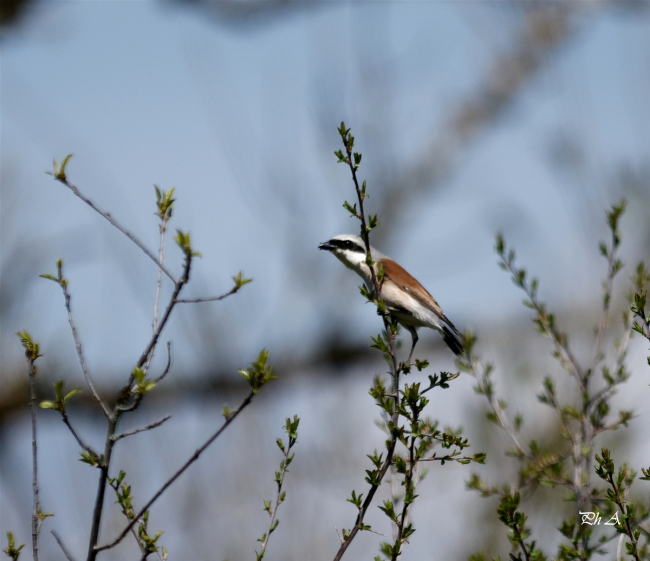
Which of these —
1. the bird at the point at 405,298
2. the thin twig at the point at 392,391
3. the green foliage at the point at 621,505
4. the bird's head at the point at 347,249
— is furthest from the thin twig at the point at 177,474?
the bird's head at the point at 347,249

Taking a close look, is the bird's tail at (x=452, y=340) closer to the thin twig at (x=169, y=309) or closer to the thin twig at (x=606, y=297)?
the thin twig at (x=606, y=297)

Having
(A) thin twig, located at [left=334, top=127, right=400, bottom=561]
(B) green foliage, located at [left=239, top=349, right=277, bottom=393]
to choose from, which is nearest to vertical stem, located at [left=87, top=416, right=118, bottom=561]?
(B) green foliage, located at [left=239, top=349, right=277, bottom=393]

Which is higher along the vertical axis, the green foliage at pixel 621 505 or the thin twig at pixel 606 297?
the thin twig at pixel 606 297

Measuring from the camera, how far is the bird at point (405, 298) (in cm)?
415

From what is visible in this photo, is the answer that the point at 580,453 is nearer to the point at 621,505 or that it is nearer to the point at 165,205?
the point at 621,505

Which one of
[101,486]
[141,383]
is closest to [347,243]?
[141,383]

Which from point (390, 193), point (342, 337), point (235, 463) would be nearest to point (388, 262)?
point (235, 463)

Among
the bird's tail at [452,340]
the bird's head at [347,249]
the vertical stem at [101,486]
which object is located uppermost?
the bird's head at [347,249]

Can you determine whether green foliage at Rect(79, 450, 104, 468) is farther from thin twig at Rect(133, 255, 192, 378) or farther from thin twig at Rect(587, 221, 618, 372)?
thin twig at Rect(587, 221, 618, 372)

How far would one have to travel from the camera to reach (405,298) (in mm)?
4184

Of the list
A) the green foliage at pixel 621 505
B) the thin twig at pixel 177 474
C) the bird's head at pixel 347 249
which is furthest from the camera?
the bird's head at pixel 347 249

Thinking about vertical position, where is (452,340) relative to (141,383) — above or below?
above

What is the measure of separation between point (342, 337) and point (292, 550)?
596cm

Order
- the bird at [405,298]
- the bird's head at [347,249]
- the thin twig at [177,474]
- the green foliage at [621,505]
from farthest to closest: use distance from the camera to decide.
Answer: the bird's head at [347,249], the bird at [405,298], the green foliage at [621,505], the thin twig at [177,474]
